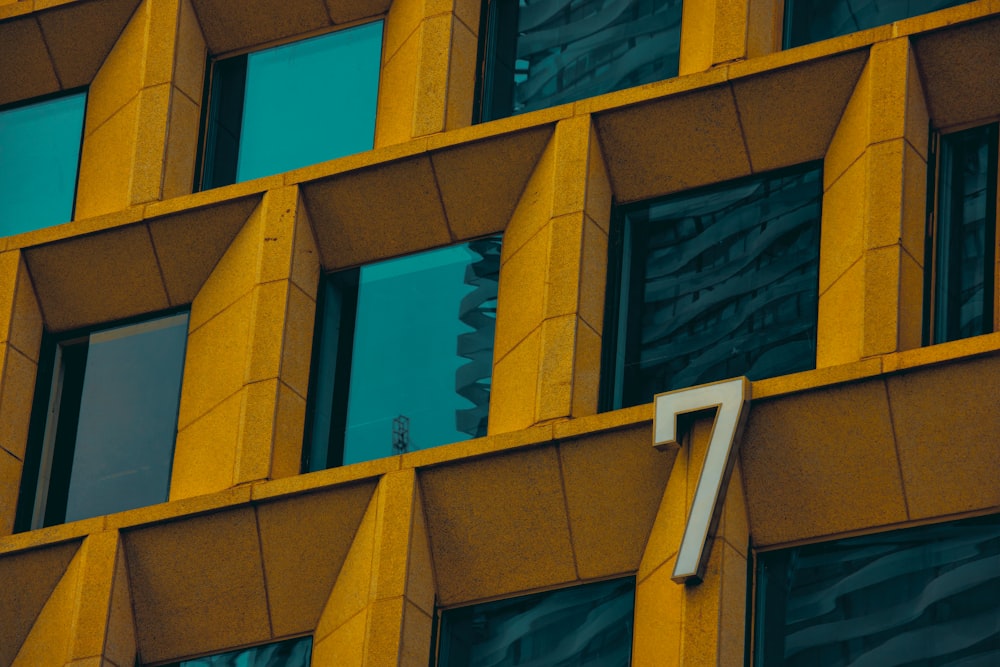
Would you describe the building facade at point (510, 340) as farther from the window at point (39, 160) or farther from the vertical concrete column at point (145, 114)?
the window at point (39, 160)

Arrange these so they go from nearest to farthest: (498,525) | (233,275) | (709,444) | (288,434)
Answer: (709,444)
(498,525)
(288,434)
(233,275)

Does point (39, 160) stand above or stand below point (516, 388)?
above

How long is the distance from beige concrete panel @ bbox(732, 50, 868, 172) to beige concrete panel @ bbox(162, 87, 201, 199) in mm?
7459

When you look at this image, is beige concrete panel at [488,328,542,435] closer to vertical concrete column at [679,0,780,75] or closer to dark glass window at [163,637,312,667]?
dark glass window at [163,637,312,667]

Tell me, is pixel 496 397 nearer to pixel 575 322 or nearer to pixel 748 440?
pixel 575 322

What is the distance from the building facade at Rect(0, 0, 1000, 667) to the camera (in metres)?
24.7

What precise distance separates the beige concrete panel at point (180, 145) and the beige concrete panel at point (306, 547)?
213 inches

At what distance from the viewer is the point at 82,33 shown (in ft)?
105

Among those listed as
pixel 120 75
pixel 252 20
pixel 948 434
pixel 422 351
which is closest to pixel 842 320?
pixel 948 434

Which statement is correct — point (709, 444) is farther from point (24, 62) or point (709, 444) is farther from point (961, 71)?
point (24, 62)

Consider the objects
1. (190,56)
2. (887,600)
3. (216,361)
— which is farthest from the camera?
(190,56)

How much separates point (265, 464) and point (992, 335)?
819 cm

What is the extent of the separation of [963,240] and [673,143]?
3493mm

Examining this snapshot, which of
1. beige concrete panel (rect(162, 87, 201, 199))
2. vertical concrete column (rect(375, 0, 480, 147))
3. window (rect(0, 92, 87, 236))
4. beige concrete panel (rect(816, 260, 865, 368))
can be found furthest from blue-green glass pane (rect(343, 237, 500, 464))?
window (rect(0, 92, 87, 236))
